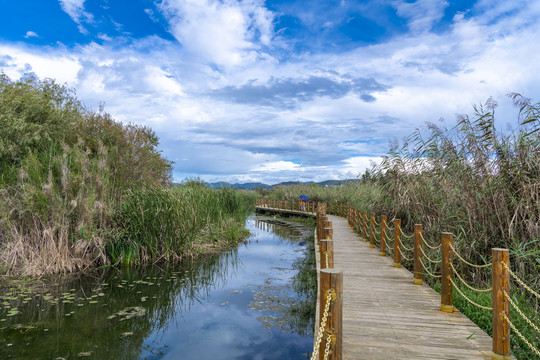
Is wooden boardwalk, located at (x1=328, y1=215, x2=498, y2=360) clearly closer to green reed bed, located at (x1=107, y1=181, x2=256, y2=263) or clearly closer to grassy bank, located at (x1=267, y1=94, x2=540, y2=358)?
grassy bank, located at (x1=267, y1=94, x2=540, y2=358)

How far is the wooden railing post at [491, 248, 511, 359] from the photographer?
3.48 metres

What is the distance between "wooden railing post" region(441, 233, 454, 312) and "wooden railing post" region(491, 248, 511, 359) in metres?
1.29

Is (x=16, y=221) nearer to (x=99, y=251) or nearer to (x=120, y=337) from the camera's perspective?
(x=99, y=251)

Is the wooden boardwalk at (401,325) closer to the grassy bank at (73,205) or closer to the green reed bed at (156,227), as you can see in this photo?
the green reed bed at (156,227)

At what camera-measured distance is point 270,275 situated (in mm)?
9422

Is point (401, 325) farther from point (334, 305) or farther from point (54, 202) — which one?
point (54, 202)

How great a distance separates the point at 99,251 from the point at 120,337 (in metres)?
4.19

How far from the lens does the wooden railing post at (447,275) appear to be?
4.83 metres

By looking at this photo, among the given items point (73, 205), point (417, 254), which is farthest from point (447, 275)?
point (73, 205)

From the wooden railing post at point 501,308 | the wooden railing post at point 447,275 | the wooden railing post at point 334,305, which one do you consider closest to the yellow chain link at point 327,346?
the wooden railing post at point 334,305

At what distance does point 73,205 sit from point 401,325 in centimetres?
746

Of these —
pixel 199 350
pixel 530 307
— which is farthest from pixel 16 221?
pixel 530 307

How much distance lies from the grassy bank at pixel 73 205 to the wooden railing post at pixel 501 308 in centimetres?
809

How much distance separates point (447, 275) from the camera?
4.81 meters
